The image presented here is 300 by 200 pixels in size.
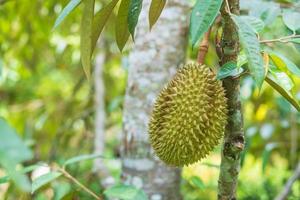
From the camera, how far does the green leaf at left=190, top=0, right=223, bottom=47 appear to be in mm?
730

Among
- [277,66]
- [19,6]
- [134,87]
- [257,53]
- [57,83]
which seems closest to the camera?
[257,53]

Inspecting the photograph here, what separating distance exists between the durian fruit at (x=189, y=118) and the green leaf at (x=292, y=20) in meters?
0.20

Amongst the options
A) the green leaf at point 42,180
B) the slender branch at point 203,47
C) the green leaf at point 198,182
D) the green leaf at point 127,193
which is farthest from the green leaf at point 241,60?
the green leaf at point 198,182

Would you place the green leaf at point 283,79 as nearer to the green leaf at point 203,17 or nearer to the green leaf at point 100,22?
the green leaf at point 203,17

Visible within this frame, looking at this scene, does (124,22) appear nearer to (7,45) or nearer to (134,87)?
(134,87)

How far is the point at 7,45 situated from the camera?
7.64ft

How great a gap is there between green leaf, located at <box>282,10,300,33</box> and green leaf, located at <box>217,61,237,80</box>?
24cm

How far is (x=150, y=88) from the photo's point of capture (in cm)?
142

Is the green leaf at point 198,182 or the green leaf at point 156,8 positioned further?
the green leaf at point 198,182

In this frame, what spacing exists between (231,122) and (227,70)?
0.32ft

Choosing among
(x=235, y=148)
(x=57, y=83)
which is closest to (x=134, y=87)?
(x=235, y=148)

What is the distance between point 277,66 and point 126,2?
0.26 metres

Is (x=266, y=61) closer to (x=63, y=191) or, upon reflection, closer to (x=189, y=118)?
(x=189, y=118)

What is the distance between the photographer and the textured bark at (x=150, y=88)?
140 centimetres
